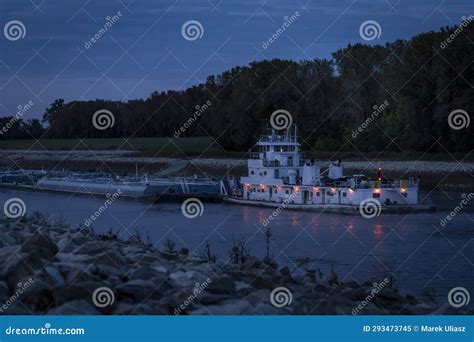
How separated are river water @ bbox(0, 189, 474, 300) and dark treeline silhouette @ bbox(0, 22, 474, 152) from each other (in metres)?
6.29

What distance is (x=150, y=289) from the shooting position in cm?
960

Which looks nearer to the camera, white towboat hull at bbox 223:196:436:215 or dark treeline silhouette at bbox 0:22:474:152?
white towboat hull at bbox 223:196:436:215

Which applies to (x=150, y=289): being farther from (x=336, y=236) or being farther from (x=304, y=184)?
(x=304, y=184)

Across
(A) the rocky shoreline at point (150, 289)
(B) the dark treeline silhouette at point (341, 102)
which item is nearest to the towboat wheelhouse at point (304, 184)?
(B) the dark treeline silhouette at point (341, 102)

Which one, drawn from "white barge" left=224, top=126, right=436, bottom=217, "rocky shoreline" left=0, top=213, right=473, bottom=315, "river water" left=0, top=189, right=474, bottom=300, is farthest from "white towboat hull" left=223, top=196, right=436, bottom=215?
"rocky shoreline" left=0, top=213, right=473, bottom=315

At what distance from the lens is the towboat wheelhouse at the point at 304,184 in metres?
35.2

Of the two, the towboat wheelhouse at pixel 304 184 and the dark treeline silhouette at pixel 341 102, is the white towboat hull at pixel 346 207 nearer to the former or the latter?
the towboat wheelhouse at pixel 304 184

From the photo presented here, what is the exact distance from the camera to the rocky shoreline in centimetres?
889

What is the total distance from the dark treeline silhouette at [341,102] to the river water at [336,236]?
6.29 metres

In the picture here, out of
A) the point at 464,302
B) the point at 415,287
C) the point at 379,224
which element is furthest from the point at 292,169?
the point at 464,302

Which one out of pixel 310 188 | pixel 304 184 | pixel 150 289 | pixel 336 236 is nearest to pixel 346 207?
pixel 310 188

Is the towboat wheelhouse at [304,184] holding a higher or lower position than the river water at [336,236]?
higher

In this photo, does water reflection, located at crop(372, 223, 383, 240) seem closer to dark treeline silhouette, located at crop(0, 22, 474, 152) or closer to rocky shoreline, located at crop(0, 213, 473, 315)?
dark treeline silhouette, located at crop(0, 22, 474, 152)

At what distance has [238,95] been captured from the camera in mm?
63656
